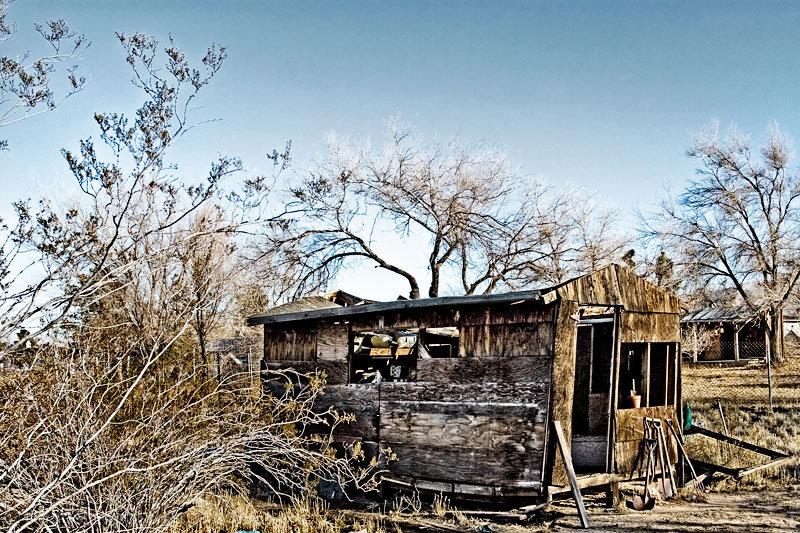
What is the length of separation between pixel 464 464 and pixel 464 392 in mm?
980

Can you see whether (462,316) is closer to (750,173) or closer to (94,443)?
(94,443)

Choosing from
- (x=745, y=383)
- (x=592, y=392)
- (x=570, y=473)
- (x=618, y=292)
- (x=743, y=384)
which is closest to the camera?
(x=570, y=473)

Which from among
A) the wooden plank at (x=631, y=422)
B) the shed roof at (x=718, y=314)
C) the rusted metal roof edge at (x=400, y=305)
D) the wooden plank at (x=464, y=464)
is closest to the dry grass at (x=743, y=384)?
the shed roof at (x=718, y=314)

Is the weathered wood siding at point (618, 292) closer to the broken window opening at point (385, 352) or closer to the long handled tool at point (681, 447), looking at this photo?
the long handled tool at point (681, 447)

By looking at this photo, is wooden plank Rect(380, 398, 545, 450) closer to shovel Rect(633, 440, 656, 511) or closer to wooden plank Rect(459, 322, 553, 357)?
wooden plank Rect(459, 322, 553, 357)

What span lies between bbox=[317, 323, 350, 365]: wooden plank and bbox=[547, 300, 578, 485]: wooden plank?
3637 millimetres

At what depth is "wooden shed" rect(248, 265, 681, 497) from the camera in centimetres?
910

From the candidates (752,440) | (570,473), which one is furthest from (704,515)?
(752,440)

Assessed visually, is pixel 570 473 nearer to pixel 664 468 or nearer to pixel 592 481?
pixel 592 481

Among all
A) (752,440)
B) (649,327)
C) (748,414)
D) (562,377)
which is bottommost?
(752,440)

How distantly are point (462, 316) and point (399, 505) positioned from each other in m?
2.81

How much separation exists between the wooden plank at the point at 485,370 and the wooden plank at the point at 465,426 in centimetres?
35

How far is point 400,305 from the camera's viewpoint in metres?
10.2

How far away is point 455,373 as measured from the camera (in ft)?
32.4
